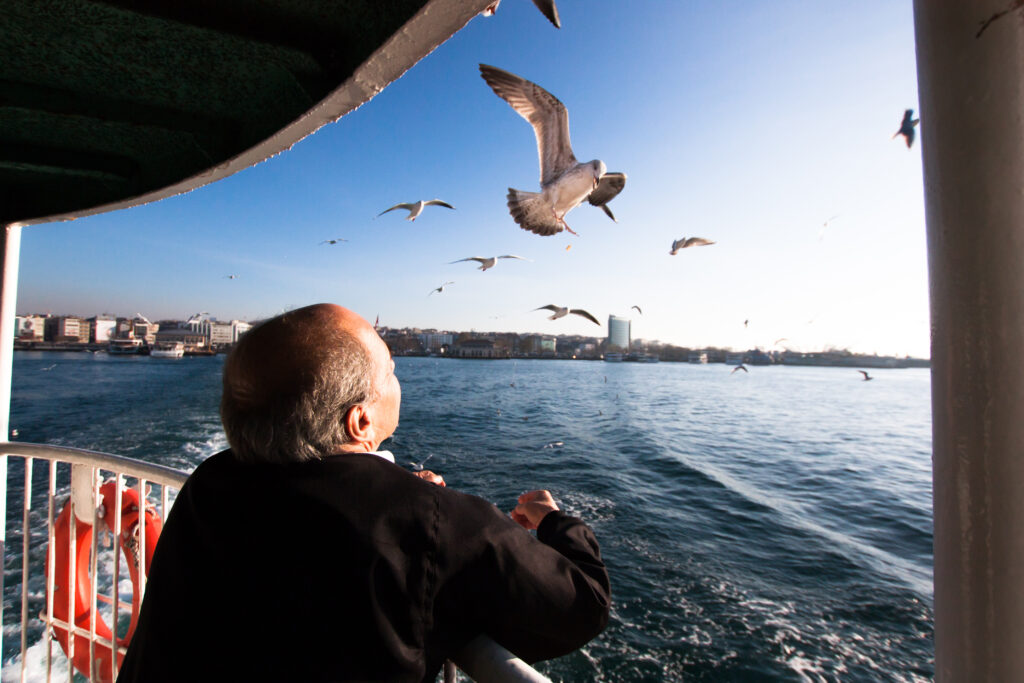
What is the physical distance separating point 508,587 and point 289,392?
468mm

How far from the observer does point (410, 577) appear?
2.25 feet

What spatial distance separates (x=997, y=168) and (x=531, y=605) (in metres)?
0.82

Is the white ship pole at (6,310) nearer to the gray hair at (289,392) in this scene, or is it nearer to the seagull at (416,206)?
the gray hair at (289,392)

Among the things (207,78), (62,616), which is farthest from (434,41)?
(62,616)

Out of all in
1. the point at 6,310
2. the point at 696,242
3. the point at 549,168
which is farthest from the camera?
the point at 696,242

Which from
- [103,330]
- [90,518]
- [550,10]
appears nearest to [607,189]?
[550,10]

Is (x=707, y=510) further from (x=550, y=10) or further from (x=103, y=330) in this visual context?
(x=103, y=330)

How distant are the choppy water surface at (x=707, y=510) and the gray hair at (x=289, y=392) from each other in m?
5.31

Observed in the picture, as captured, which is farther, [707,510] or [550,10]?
[707,510]

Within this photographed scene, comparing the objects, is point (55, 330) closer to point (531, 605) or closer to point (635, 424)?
point (635, 424)

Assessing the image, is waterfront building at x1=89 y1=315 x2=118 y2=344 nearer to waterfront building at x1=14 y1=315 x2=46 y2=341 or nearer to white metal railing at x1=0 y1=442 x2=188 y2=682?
waterfront building at x1=14 y1=315 x2=46 y2=341

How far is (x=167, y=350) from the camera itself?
243 feet

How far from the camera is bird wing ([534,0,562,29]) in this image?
157cm

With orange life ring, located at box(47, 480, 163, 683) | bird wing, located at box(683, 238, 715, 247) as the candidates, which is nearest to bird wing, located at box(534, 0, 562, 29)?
orange life ring, located at box(47, 480, 163, 683)
